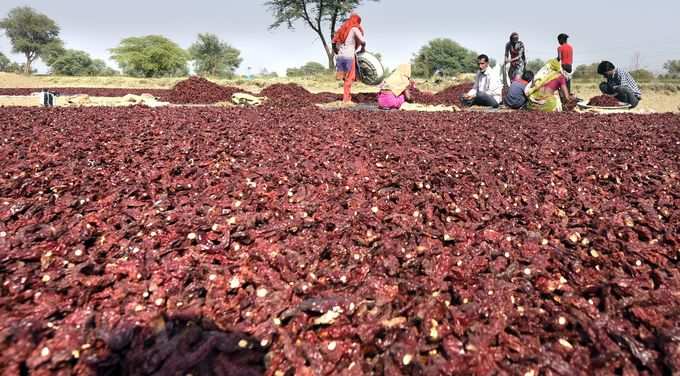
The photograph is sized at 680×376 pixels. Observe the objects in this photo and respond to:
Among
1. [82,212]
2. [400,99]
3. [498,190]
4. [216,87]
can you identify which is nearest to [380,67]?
[400,99]

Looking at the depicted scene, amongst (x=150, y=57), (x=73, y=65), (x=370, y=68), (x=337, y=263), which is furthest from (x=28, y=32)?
(x=337, y=263)

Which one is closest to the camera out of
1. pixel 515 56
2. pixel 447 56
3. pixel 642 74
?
pixel 515 56

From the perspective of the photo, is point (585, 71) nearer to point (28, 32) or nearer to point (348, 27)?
point (348, 27)

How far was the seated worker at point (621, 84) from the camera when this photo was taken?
37.4ft

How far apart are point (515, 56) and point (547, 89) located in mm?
2986

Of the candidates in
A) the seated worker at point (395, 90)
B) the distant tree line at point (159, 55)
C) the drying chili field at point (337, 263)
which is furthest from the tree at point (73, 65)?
the drying chili field at point (337, 263)

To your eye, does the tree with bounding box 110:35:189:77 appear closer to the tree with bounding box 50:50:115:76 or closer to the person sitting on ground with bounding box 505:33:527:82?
the tree with bounding box 50:50:115:76

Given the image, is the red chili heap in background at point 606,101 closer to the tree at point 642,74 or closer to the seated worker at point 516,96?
the seated worker at point 516,96

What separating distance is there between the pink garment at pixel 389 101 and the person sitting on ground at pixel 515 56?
4334 millimetres

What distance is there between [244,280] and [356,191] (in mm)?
1519

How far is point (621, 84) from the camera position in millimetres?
11555

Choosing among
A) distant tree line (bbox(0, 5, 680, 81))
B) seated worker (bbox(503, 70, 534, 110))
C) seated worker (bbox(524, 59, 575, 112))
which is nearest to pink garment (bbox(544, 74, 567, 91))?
seated worker (bbox(524, 59, 575, 112))

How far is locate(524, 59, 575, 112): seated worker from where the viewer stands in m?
10.2

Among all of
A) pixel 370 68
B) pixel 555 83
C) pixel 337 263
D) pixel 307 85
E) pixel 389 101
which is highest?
pixel 307 85
